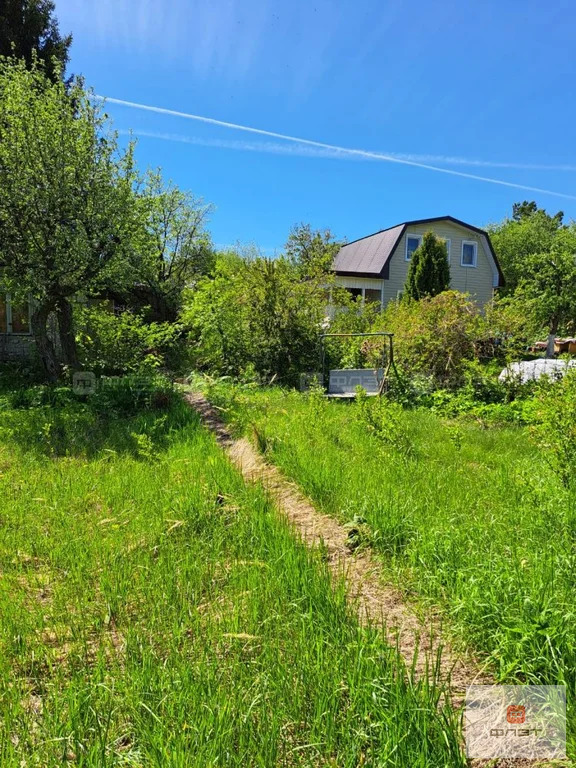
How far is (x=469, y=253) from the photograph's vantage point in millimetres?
24188

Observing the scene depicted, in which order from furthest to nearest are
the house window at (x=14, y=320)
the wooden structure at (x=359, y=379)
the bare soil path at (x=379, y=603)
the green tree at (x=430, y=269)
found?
1. the green tree at (x=430, y=269)
2. the house window at (x=14, y=320)
3. the wooden structure at (x=359, y=379)
4. the bare soil path at (x=379, y=603)

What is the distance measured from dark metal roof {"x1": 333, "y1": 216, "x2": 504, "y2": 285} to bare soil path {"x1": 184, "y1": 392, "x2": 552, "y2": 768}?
64.1 ft

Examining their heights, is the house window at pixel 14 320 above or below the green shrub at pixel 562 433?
above

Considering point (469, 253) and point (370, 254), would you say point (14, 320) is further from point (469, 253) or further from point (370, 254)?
point (469, 253)

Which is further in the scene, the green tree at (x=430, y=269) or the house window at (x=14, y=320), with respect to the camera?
the green tree at (x=430, y=269)

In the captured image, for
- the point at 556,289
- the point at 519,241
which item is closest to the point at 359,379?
the point at 556,289

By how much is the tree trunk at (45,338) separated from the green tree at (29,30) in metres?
9.54

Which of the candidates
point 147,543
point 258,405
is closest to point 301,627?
point 147,543

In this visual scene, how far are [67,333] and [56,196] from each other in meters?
3.06

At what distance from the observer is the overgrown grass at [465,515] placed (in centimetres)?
201

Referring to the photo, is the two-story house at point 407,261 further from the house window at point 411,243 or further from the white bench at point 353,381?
the white bench at point 353,381

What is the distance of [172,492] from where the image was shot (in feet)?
12.8

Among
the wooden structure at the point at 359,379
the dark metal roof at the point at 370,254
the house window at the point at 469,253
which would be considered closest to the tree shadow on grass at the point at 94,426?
the wooden structure at the point at 359,379

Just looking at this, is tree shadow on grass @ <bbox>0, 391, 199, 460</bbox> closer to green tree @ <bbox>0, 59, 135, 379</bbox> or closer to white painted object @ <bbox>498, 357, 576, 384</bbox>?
green tree @ <bbox>0, 59, 135, 379</bbox>
